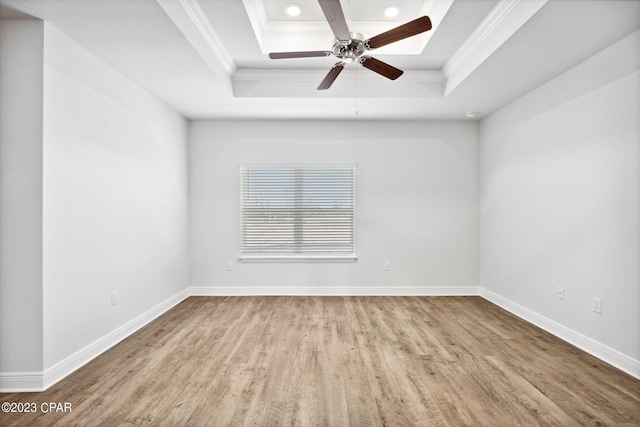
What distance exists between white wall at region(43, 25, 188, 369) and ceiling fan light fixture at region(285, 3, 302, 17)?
1.73 meters

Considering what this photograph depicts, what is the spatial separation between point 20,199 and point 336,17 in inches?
96.1

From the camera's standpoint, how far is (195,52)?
2744mm

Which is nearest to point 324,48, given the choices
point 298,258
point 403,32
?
point 403,32

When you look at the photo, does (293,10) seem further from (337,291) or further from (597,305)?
(597,305)

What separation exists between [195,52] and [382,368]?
3.03 m

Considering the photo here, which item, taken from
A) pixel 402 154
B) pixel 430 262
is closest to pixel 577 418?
pixel 430 262

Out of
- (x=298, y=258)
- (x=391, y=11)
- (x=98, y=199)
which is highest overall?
(x=391, y=11)

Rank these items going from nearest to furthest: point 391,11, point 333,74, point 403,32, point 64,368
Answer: point 403,32
point 64,368
point 333,74
point 391,11

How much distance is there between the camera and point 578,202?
294cm

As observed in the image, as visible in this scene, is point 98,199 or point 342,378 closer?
point 342,378

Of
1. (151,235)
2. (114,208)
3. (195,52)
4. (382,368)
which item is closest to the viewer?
(382,368)

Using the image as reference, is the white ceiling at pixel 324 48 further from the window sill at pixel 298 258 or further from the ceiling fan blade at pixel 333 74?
the window sill at pixel 298 258

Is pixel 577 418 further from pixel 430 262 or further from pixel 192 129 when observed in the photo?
pixel 192 129

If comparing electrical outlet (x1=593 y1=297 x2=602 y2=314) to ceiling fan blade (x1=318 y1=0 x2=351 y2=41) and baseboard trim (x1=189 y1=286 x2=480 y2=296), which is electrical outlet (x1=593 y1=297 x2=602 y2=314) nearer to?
baseboard trim (x1=189 y1=286 x2=480 y2=296)
